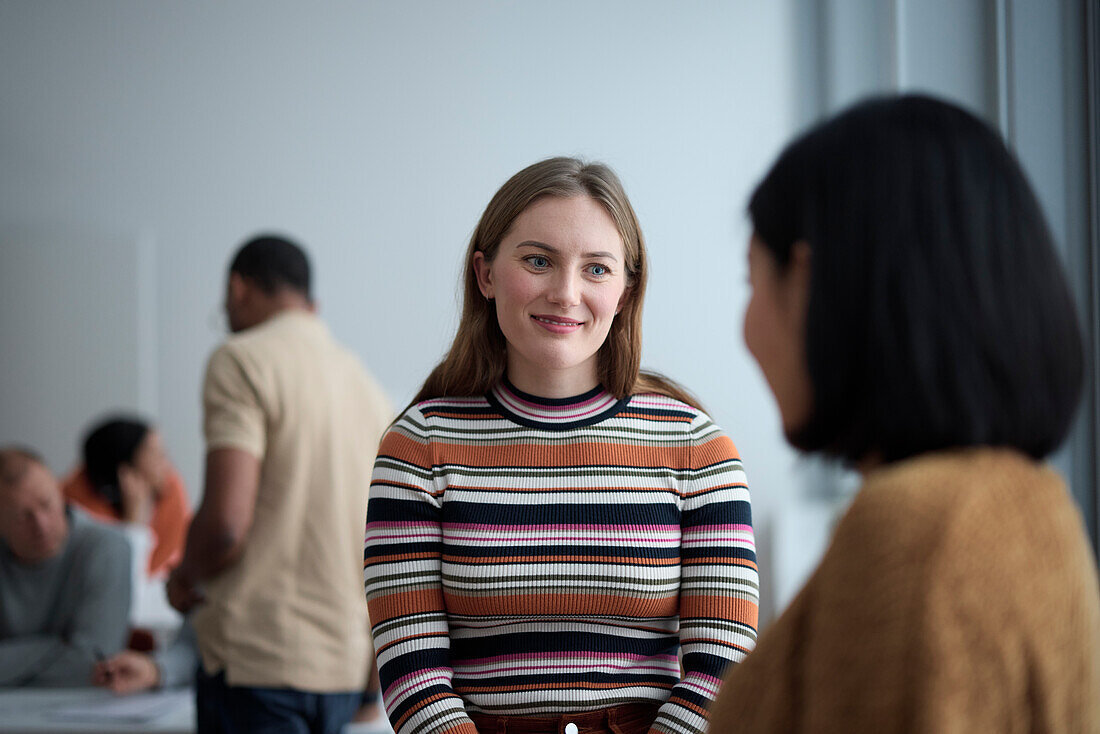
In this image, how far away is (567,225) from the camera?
4.11ft

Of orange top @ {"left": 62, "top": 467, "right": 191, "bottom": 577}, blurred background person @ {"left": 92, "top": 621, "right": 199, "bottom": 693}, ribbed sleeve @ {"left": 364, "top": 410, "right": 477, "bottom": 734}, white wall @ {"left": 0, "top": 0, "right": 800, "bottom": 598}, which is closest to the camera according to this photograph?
ribbed sleeve @ {"left": 364, "top": 410, "right": 477, "bottom": 734}

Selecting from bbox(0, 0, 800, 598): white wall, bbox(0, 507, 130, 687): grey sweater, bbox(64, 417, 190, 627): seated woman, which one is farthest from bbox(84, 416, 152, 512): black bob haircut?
bbox(0, 507, 130, 687): grey sweater

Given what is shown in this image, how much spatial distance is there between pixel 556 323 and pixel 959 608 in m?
0.69

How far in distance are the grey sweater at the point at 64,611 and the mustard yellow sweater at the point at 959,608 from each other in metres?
2.68

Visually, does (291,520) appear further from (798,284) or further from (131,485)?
(131,485)

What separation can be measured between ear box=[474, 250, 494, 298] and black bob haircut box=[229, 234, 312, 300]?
1258mm

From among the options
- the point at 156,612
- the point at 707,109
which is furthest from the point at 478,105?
the point at 156,612

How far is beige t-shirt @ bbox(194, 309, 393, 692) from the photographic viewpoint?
86.4 inches

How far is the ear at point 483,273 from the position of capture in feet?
4.34

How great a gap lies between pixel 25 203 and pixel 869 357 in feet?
17.8

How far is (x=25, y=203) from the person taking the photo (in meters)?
5.14

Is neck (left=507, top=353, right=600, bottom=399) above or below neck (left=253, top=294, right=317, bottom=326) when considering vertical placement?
below

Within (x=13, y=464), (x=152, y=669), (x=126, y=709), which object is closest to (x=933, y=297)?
(x=126, y=709)

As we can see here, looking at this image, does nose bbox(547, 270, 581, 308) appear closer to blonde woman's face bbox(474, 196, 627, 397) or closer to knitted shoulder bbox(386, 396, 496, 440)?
blonde woman's face bbox(474, 196, 627, 397)
